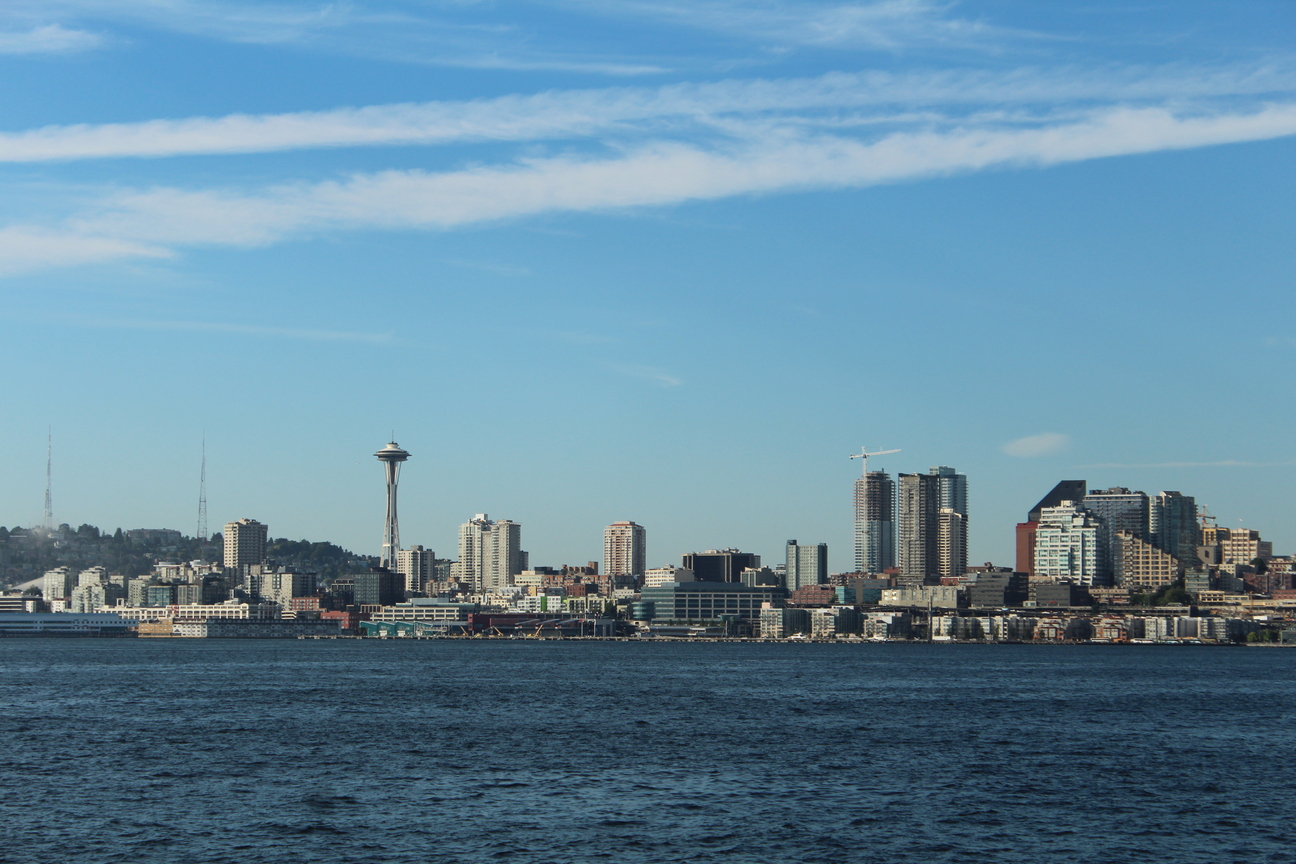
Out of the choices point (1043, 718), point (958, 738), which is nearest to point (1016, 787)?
point (958, 738)

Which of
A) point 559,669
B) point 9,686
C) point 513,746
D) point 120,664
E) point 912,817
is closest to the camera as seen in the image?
point 912,817

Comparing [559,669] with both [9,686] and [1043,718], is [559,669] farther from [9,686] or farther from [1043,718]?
[1043,718]

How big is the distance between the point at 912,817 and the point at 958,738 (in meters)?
23.7

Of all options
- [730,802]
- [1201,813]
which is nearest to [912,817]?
[730,802]

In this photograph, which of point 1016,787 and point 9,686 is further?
point 9,686

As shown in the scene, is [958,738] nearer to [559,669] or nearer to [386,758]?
[386,758]

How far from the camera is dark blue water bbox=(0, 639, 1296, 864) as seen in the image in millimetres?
41625

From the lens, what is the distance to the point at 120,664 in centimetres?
15088

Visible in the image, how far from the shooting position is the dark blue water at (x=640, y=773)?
41.6m

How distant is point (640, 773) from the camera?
5450 cm

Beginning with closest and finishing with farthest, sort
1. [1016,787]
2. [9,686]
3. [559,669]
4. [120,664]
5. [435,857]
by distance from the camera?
[435,857]
[1016,787]
[9,686]
[559,669]
[120,664]

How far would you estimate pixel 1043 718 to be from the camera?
265ft

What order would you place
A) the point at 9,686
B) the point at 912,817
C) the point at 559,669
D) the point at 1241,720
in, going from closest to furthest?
the point at 912,817 → the point at 1241,720 → the point at 9,686 → the point at 559,669

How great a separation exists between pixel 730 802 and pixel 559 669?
9323 centimetres
